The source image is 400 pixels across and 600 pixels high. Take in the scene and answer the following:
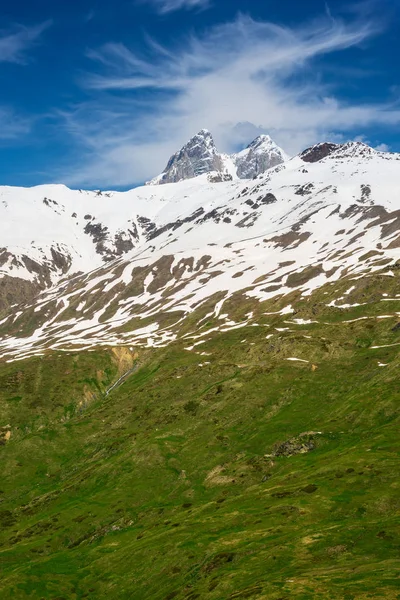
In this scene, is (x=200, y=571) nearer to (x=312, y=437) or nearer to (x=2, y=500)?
(x=312, y=437)

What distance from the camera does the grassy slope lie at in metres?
69.2

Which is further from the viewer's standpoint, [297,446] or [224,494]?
[297,446]

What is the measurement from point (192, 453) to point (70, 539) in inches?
1672

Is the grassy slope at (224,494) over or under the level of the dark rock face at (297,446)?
over

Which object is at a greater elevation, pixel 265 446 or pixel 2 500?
pixel 2 500

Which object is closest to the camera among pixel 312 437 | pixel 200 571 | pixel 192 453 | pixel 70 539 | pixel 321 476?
pixel 200 571

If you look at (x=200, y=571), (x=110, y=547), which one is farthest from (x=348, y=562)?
(x=110, y=547)

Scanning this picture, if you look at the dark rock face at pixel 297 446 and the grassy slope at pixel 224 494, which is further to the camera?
the dark rock face at pixel 297 446

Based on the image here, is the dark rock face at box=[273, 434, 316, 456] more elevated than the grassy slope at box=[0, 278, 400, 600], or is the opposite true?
the grassy slope at box=[0, 278, 400, 600]

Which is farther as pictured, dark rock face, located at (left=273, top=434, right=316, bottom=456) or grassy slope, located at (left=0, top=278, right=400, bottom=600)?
dark rock face, located at (left=273, top=434, right=316, bottom=456)

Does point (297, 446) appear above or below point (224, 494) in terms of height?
above

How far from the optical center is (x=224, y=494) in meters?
122

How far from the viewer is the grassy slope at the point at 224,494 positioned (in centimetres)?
6919

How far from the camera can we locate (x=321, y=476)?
10212 cm
